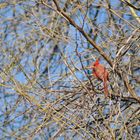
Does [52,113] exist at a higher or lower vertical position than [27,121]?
lower

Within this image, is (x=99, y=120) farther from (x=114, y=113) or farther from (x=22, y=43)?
(x=22, y=43)

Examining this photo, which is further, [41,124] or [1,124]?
[1,124]

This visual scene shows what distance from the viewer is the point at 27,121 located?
17.4 ft

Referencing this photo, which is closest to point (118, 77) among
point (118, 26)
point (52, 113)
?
point (52, 113)

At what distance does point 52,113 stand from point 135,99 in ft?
2.37

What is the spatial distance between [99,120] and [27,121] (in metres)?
1.18

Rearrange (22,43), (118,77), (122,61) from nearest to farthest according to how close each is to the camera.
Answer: (118,77), (122,61), (22,43)

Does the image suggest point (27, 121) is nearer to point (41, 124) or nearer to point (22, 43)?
point (41, 124)

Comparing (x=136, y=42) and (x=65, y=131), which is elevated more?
(x=136, y=42)

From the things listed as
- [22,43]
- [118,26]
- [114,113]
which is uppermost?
[22,43]

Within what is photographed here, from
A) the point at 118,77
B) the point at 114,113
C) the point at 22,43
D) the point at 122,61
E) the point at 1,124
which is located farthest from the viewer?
the point at 22,43

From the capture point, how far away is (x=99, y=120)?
14.2 ft

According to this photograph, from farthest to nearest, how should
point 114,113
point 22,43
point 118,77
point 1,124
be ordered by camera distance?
point 22,43
point 1,124
point 118,77
point 114,113

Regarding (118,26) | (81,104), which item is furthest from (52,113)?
(118,26)
